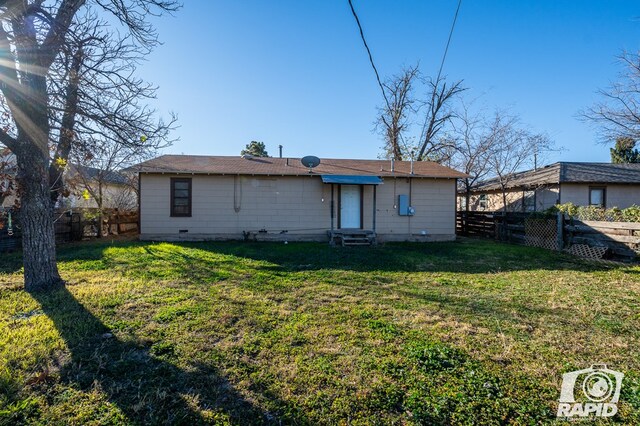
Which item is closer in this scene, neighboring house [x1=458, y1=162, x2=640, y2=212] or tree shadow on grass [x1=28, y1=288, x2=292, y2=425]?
tree shadow on grass [x1=28, y1=288, x2=292, y2=425]

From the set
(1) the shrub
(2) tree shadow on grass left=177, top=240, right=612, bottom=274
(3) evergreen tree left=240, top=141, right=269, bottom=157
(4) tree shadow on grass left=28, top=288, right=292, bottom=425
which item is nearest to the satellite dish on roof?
(2) tree shadow on grass left=177, top=240, right=612, bottom=274

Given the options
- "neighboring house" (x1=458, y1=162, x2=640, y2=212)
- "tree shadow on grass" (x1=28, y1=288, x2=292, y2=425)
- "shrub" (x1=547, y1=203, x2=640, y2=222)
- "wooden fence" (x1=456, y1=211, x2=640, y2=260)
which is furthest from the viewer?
"neighboring house" (x1=458, y1=162, x2=640, y2=212)

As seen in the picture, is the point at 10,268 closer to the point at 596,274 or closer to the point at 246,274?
the point at 246,274

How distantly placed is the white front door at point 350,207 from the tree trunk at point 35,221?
8.28 meters

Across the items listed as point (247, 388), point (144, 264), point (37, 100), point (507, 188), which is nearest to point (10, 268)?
point (144, 264)

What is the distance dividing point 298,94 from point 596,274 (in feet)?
35.1

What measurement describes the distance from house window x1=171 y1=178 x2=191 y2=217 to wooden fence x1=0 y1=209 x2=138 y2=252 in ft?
10.2

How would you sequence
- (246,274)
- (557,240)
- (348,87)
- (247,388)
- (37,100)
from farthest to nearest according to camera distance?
1. (348,87)
2. (557,240)
3. (246,274)
4. (37,100)
5. (247,388)

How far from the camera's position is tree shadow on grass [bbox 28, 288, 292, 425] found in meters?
2.11

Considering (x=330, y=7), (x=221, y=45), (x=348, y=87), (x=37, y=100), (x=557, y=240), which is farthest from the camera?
(x=348, y=87)

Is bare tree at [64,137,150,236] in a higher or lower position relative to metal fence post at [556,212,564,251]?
higher

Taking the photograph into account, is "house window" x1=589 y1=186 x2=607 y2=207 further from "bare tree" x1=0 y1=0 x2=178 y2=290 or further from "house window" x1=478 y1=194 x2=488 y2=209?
"bare tree" x1=0 y1=0 x2=178 y2=290

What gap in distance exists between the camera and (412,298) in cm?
477

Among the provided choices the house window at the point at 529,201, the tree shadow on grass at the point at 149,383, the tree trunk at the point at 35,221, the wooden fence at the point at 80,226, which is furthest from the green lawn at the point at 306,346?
the house window at the point at 529,201
